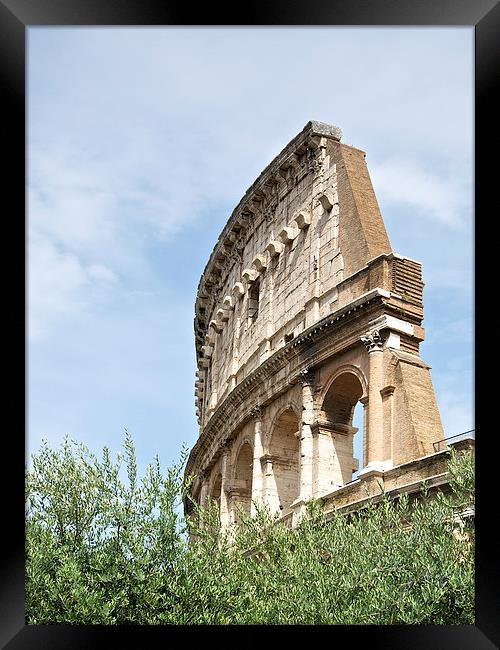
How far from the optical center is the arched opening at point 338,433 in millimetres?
20031

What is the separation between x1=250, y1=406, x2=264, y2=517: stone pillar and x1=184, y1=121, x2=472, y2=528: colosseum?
0.03m

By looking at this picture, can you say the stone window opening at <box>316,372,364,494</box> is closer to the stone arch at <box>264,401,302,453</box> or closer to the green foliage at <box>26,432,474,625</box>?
the stone arch at <box>264,401,302,453</box>

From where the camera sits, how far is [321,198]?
22.3 meters

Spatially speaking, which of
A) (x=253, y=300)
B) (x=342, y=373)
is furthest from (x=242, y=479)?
(x=342, y=373)

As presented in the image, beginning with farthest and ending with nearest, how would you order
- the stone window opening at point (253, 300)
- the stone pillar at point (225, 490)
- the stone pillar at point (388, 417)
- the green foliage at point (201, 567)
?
1. the stone window opening at point (253, 300)
2. the stone pillar at point (225, 490)
3. the stone pillar at point (388, 417)
4. the green foliage at point (201, 567)

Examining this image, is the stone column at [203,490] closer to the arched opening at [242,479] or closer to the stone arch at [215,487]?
the stone arch at [215,487]

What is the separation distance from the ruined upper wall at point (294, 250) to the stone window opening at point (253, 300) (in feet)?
0.09

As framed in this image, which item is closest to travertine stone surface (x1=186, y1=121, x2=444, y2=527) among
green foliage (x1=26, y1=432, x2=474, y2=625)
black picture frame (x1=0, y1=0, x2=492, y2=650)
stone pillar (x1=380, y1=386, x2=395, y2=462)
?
stone pillar (x1=380, y1=386, x2=395, y2=462)

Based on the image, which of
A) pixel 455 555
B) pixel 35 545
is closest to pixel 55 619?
pixel 35 545
